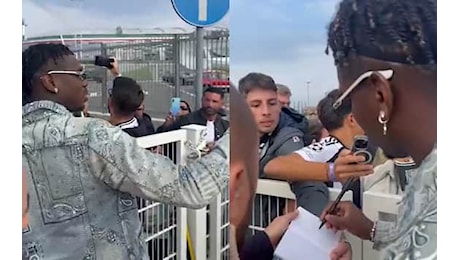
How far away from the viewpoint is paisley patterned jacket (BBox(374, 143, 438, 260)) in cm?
197

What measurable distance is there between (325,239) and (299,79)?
534mm

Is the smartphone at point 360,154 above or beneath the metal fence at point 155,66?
beneath

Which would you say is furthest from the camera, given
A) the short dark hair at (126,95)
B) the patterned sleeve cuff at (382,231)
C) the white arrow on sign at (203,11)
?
the short dark hair at (126,95)

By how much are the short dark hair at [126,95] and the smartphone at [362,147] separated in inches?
31.2

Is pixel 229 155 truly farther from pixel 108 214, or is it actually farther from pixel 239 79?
pixel 108 214

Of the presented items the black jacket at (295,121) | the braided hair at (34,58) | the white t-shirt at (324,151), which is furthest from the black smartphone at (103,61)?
the white t-shirt at (324,151)


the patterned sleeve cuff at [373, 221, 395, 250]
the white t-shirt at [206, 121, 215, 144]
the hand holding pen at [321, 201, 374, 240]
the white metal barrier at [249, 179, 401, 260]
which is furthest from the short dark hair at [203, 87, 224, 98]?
the patterned sleeve cuff at [373, 221, 395, 250]

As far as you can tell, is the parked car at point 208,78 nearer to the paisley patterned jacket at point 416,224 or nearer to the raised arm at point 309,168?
the raised arm at point 309,168

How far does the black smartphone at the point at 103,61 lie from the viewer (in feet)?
7.73

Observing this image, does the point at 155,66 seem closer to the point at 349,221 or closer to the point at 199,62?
the point at 199,62

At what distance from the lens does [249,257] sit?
2.27 meters

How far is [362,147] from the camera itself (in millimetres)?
2041

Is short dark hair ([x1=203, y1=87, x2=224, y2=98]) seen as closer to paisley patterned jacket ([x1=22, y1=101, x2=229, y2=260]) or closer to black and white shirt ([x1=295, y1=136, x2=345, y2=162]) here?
paisley patterned jacket ([x1=22, y1=101, x2=229, y2=260])

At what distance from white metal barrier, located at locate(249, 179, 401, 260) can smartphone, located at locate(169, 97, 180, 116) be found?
15.6 inches
